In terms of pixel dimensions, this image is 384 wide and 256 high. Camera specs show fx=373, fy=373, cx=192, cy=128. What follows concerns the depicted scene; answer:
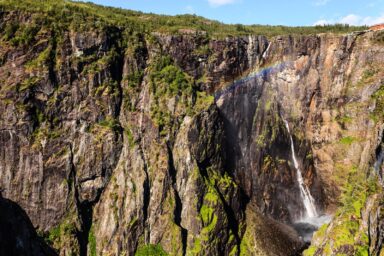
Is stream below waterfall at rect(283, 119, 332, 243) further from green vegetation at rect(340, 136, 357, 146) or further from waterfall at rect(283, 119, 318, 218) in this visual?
green vegetation at rect(340, 136, 357, 146)

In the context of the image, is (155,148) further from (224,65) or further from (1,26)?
(1,26)

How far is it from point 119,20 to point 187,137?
74.7 feet

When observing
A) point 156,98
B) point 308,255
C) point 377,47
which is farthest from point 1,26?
point 377,47

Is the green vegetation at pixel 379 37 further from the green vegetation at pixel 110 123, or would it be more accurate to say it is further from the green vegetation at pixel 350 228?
the green vegetation at pixel 110 123

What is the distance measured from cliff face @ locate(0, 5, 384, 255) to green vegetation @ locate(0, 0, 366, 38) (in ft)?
4.66

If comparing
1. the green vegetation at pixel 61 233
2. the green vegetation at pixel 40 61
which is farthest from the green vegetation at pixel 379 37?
the green vegetation at pixel 61 233

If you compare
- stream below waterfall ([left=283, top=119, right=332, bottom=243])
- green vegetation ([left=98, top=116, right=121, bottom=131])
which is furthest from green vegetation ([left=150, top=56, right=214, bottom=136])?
stream below waterfall ([left=283, top=119, right=332, bottom=243])

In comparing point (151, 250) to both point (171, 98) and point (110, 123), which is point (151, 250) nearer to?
point (110, 123)

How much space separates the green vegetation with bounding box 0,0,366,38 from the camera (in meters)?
52.2

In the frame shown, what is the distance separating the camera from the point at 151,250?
49.4m

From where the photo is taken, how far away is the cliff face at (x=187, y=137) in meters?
48.4

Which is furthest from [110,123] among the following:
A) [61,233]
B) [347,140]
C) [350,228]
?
[347,140]

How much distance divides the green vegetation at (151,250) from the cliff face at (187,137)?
528mm

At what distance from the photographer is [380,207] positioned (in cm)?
4312
